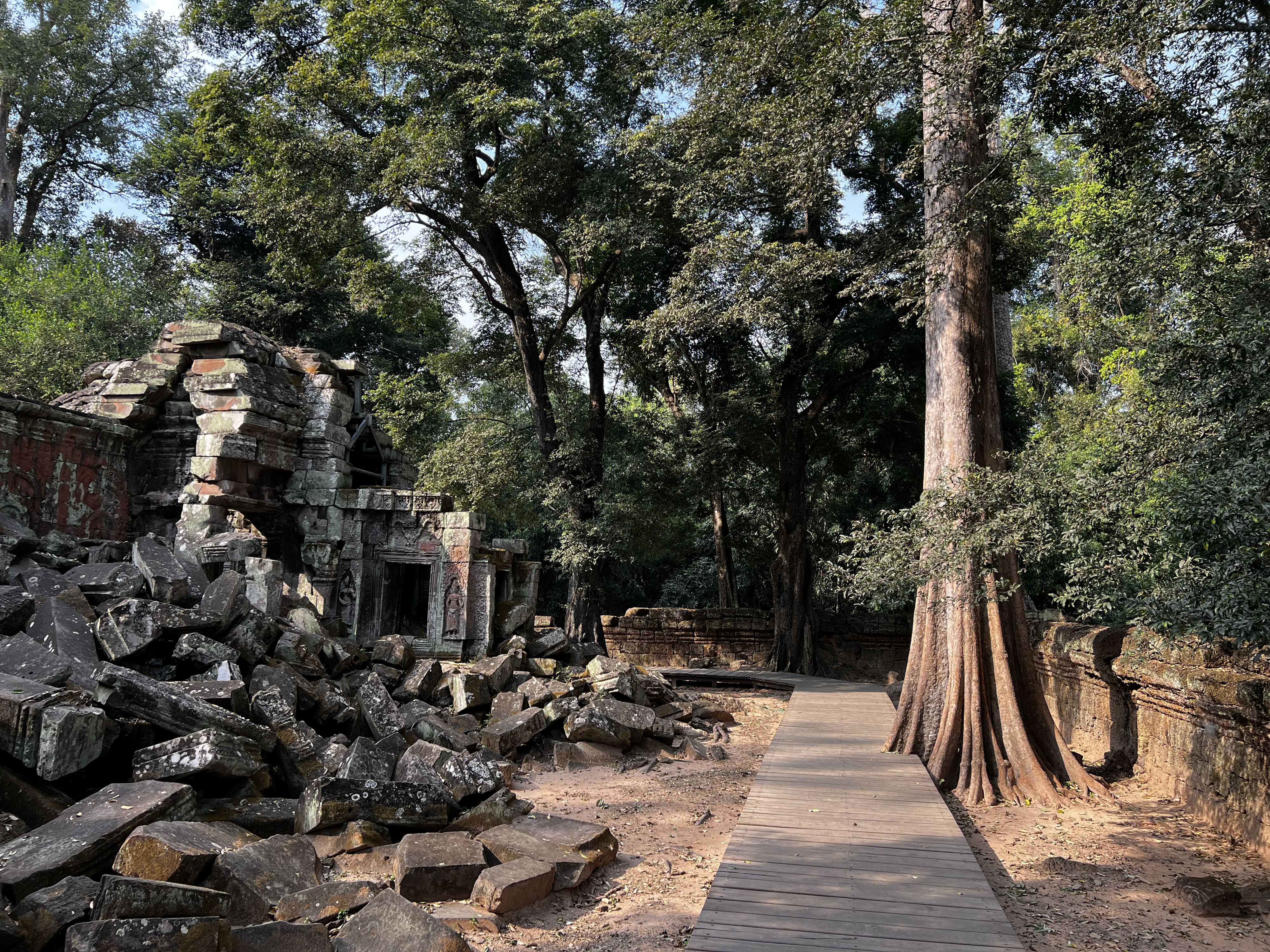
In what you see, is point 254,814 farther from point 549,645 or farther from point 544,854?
point 549,645

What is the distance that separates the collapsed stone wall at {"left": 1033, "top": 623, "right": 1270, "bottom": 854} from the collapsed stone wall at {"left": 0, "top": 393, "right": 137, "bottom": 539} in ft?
35.7

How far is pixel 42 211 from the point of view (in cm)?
2602

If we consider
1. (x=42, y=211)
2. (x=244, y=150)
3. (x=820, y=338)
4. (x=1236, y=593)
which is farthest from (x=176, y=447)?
(x=42, y=211)

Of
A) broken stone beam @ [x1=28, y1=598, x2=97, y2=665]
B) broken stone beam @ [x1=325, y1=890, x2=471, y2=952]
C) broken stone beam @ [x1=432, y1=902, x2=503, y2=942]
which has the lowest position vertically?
broken stone beam @ [x1=432, y1=902, x2=503, y2=942]

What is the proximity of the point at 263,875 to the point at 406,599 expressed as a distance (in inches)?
426

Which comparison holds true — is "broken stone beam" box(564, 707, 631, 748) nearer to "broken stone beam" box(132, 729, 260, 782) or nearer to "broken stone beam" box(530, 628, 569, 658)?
"broken stone beam" box(530, 628, 569, 658)

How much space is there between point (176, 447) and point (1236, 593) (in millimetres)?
11757

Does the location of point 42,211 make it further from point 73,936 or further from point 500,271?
point 73,936

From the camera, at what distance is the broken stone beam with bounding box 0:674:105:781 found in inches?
161

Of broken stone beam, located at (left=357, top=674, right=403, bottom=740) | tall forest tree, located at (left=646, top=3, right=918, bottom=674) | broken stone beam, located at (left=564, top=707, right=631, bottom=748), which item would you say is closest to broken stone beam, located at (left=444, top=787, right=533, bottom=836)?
broken stone beam, located at (left=357, top=674, right=403, bottom=740)

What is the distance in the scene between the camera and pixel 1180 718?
629 cm

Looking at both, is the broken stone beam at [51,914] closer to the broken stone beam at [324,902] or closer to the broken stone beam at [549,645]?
the broken stone beam at [324,902]

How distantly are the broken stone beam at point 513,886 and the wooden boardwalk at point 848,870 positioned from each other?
99 centimetres

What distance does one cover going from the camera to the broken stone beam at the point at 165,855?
3488 millimetres
